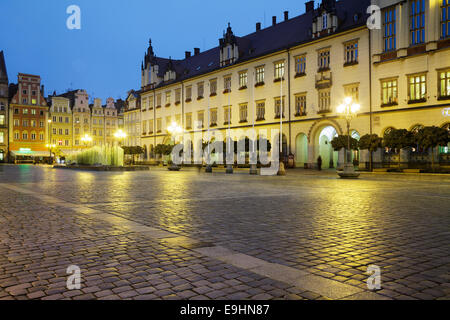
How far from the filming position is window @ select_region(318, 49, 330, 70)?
38.0 metres

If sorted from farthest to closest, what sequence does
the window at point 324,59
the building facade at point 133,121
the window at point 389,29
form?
the building facade at point 133,121
the window at point 324,59
the window at point 389,29

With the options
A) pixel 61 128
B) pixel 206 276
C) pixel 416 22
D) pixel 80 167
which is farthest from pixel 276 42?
pixel 61 128

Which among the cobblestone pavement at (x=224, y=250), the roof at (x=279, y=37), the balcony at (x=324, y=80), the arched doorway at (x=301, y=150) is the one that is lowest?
the cobblestone pavement at (x=224, y=250)

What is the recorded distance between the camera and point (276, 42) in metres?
45.3

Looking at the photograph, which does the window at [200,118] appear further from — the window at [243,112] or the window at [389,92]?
the window at [389,92]

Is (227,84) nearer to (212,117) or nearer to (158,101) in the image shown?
(212,117)

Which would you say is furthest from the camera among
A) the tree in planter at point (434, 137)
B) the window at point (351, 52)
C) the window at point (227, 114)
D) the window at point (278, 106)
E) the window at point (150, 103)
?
the window at point (150, 103)

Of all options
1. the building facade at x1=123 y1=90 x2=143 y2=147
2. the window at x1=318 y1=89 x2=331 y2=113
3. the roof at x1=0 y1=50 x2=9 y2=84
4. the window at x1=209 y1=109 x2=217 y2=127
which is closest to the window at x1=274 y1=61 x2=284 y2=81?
the window at x1=318 y1=89 x2=331 y2=113

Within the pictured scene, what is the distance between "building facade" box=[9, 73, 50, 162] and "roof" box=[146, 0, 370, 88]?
34.5m

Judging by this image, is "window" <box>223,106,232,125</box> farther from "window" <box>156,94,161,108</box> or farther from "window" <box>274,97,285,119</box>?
"window" <box>156,94,161,108</box>

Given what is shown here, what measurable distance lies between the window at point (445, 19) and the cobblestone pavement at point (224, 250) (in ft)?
79.0

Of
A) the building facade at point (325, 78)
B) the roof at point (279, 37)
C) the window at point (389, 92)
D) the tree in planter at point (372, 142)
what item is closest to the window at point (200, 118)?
the building facade at point (325, 78)

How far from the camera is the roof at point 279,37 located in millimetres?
36875
